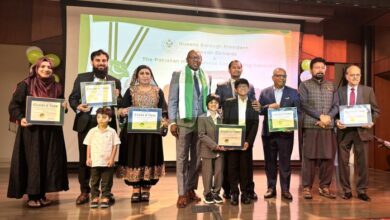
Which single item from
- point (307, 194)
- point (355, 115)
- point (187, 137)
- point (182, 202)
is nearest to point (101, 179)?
point (182, 202)

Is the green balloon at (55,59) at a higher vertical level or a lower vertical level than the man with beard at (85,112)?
higher

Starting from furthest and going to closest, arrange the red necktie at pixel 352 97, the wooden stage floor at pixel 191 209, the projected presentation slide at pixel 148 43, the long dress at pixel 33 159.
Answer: the projected presentation slide at pixel 148 43 < the red necktie at pixel 352 97 < the long dress at pixel 33 159 < the wooden stage floor at pixel 191 209

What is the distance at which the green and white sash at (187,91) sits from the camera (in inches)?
125

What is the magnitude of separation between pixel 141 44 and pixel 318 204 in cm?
327

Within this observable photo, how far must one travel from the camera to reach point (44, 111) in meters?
2.99

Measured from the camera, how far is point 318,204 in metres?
3.33

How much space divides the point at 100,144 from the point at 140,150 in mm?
357

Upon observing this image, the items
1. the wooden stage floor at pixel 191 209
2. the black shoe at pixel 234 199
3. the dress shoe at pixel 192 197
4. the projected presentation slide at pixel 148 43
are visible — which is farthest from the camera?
the projected presentation slide at pixel 148 43

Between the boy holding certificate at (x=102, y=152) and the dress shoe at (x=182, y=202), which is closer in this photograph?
the boy holding certificate at (x=102, y=152)

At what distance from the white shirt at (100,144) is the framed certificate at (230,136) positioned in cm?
91

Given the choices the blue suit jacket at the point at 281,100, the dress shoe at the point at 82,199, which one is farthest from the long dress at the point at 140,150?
the blue suit jacket at the point at 281,100

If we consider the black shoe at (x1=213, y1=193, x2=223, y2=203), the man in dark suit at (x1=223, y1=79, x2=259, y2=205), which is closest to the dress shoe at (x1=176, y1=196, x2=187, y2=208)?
the black shoe at (x1=213, y1=193, x2=223, y2=203)

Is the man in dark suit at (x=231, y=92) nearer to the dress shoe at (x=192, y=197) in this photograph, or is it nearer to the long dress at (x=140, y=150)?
the dress shoe at (x=192, y=197)

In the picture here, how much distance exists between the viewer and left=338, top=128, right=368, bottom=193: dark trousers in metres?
3.53
